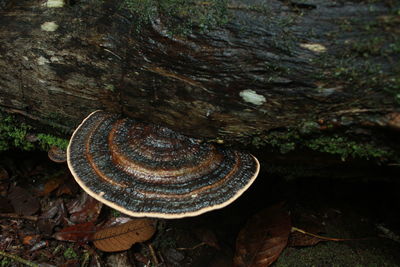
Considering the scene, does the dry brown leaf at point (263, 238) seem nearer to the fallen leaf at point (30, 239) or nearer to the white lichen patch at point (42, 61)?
the fallen leaf at point (30, 239)

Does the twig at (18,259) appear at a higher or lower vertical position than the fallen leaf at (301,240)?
lower

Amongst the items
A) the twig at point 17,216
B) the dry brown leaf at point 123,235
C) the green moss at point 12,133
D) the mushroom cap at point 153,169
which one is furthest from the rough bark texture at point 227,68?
the twig at point 17,216

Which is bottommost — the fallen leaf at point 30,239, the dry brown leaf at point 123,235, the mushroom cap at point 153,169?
the fallen leaf at point 30,239

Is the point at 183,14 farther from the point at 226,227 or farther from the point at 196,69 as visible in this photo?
the point at 226,227

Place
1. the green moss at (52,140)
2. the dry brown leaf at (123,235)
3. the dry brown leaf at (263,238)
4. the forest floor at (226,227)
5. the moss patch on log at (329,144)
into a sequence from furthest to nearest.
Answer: the green moss at (52,140) < the dry brown leaf at (123,235) < the forest floor at (226,227) < the dry brown leaf at (263,238) < the moss patch on log at (329,144)

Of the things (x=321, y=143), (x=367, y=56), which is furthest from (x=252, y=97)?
(x=367, y=56)

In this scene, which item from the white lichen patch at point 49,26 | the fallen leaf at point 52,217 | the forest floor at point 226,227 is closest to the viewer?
the white lichen patch at point 49,26
